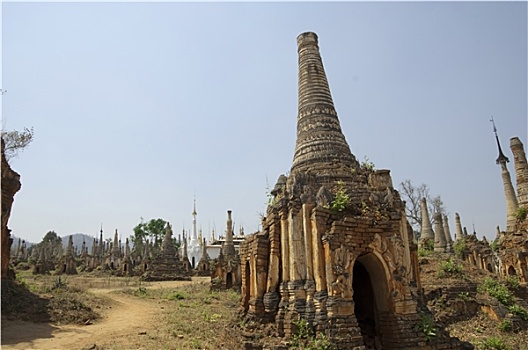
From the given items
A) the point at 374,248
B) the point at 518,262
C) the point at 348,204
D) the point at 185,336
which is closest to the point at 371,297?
the point at 374,248

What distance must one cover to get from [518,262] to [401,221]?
16.8 m

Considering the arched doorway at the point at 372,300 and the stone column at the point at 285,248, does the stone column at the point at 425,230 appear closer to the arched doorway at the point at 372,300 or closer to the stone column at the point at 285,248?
the arched doorway at the point at 372,300

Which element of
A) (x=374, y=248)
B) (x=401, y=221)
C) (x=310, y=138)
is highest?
(x=310, y=138)

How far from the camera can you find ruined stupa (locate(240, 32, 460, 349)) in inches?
384

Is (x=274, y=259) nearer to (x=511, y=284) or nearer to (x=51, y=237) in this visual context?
(x=511, y=284)

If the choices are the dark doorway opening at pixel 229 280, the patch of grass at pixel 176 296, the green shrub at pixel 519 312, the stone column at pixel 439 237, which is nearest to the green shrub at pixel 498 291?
the green shrub at pixel 519 312

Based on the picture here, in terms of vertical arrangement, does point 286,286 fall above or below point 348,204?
below

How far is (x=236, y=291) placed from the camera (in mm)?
30969

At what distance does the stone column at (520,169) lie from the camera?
25.5m

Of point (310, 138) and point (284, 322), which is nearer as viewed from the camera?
point (284, 322)

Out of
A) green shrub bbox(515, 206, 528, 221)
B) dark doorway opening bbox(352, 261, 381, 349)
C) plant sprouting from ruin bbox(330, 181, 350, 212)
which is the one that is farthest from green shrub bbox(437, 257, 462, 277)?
Result: plant sprouting from ruin bbox(330, 181, 350, 212)

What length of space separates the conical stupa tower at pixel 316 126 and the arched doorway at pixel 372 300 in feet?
9.68

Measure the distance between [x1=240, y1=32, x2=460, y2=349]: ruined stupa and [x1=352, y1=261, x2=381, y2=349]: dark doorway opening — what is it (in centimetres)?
3

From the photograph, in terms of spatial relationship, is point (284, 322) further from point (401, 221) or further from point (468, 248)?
point (468, 248)
